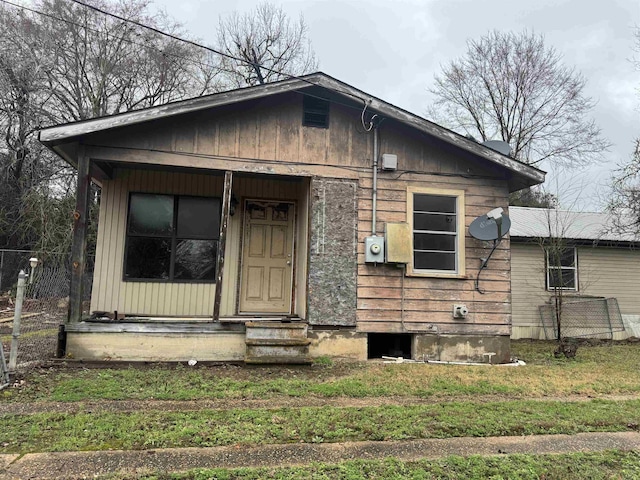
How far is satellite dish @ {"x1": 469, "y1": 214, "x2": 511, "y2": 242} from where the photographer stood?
7008 mm

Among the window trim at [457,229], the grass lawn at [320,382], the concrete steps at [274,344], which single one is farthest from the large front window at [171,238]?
the window trim at [457,229]

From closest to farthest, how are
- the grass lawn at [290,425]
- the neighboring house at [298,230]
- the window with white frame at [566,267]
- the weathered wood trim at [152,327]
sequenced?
the grass lawn at [290,425]
the weathered wood trim at [152,327]
the neighboring house at [298,230]
the window with white frame at [566,267]

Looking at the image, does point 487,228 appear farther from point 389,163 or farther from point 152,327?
point 152,327

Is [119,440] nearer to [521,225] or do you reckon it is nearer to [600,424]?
[600,424]

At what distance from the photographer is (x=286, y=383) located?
525 cm

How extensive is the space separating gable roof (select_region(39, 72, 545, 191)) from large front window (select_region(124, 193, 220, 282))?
1.95 m

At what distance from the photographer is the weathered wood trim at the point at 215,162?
636 centimetres

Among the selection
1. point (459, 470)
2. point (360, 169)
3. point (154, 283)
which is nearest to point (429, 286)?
point (360, 169)

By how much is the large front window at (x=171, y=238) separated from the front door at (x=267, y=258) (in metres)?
0.62

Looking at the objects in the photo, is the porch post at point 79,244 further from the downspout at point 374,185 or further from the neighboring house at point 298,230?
the downspout at point 374,185

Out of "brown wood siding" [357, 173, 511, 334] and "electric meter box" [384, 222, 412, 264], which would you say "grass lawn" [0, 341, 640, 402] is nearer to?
"brown wood siding" [357, 173, 511, 334]

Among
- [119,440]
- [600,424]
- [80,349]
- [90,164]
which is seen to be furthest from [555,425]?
[90,164]

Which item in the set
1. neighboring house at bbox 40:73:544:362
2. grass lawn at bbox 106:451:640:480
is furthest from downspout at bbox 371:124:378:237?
grass lawn at bbox 106:451:640:480

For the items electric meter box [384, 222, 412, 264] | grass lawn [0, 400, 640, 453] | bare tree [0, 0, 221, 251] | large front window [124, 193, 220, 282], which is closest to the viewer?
grass lawn [0, 400, 640, 453]
